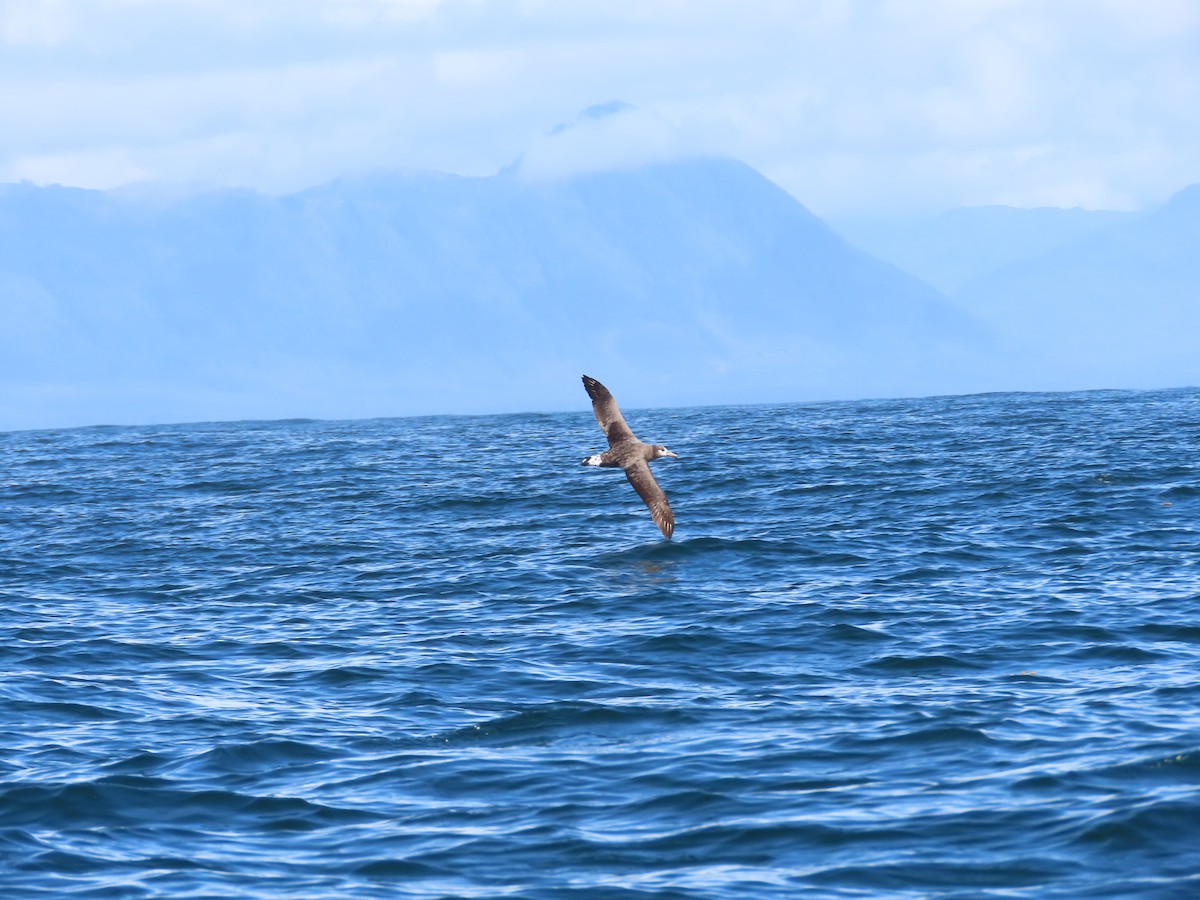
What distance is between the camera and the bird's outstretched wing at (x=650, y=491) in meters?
27.5

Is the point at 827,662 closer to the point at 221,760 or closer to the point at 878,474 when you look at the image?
the point at 221,760

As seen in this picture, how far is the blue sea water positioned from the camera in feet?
45.3

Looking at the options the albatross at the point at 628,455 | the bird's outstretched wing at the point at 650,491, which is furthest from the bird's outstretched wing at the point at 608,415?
the bird's outstretched wing at the point at 650,491

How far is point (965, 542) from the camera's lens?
30.3m

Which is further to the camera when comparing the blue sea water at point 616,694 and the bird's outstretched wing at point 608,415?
the bird's outstretched wing at point 608,415

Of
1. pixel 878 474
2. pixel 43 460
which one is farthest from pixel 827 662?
pixel 43 460

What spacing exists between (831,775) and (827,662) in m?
5.16

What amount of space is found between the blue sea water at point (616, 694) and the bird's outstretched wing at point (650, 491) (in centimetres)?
123

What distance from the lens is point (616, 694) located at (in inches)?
768

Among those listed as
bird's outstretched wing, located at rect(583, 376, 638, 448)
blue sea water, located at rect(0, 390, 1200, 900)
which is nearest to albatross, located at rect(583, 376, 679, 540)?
bird's outstretched wing, located at rect(583, 376, 638, 448)

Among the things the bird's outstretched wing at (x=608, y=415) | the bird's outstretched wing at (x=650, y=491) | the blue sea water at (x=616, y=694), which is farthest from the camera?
the bird's outstretched wing at (x=608, y=415)

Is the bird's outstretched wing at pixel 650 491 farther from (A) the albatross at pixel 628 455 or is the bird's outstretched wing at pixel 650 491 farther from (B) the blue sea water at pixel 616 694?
(B) the blue sea water at pixel 616 694

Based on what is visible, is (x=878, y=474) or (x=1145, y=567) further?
(x=878, y=474)

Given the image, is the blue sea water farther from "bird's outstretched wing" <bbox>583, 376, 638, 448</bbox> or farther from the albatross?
"bird's outstretched wing" <bbox>583, 376, 638, 448</bbox>
